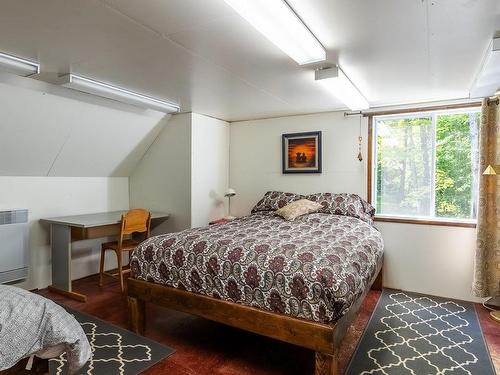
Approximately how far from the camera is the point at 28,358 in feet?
5.35

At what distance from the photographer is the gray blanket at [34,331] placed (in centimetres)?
144

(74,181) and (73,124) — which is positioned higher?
(73,124)

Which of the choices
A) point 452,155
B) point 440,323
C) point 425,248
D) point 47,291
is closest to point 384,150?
point 452,155

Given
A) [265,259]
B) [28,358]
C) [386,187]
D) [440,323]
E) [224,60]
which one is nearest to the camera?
[28,358]

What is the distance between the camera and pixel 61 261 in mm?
3504

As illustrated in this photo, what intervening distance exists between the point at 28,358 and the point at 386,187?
3686mm

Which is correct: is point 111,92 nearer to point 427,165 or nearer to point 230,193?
point 230,193

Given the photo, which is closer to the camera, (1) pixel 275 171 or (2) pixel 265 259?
(2) pixel 265 259

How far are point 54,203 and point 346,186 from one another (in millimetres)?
3498

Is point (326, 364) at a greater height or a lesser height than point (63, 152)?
lesser

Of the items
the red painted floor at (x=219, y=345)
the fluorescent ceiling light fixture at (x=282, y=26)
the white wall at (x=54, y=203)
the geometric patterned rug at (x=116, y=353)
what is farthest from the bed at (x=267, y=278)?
the white wall at (x=54, y=203)

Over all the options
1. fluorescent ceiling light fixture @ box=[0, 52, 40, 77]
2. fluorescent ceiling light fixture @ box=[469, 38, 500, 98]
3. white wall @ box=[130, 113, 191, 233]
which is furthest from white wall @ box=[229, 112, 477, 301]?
fluorescent ceiling light fixture @ box=[0, 52, 40, 77]

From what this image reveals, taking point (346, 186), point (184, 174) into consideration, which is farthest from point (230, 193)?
point (346, 186)

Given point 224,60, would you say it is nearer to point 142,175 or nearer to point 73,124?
point 73,124
